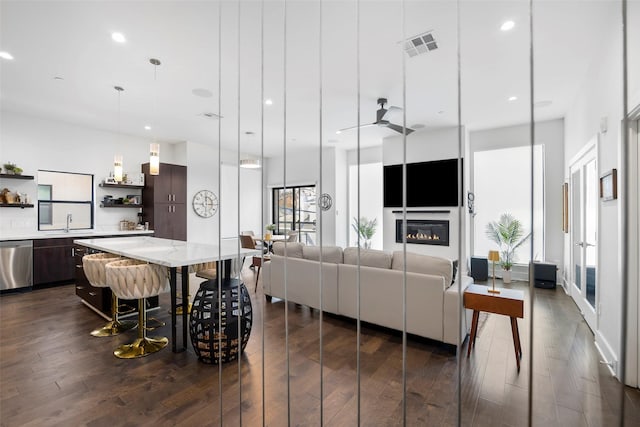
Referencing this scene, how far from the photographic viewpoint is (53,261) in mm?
4785

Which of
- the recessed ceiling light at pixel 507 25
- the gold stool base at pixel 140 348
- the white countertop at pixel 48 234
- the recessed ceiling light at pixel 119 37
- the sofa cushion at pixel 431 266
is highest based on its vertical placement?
the recessed ceiling light at pixel 507 25

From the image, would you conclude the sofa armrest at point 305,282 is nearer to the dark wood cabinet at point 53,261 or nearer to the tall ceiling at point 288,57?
the tall ceiling at point 288,57

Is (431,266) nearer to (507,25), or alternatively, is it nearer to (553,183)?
(507,25)

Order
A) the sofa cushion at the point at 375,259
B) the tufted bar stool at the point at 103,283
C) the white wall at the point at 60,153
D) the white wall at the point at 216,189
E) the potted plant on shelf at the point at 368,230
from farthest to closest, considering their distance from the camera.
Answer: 1. the potted plant on shelf at the point at 368,230
2. the white wall at the point at 216,189
3. the white wall at the point at 60,153
4. the sofa cushion at the point at 375,259
5. the tufted bar stool at the point at 103,283

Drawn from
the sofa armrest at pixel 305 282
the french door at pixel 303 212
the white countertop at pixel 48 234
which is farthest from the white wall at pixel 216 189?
the sofa armrest at pixel 305 282

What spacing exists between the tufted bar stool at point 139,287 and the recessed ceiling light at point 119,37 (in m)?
2.09

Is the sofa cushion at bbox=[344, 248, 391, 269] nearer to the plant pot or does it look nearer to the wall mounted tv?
the wall mounted tv

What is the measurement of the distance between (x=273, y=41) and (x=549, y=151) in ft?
16.5

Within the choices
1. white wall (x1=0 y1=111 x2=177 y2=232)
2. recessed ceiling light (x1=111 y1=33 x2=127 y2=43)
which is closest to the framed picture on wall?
recessed ceiling light (x1=111 y1=33 x2=127 y2=43)

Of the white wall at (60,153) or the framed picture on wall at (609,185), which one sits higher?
the white wall at (60,153)

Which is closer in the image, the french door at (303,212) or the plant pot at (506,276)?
the plant pot at (506,276)

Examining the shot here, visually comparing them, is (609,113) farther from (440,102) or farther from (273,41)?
(273,41)

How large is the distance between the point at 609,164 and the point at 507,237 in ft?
10.0

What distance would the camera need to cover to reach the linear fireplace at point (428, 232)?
19.1 feet
